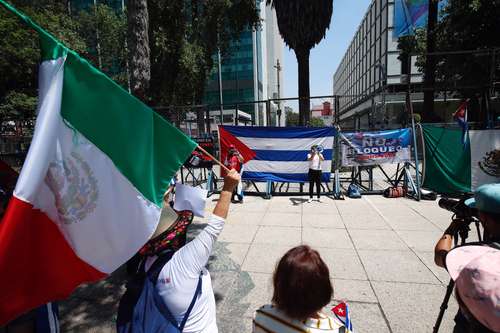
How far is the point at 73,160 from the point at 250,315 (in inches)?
102

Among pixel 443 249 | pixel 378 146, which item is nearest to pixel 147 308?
pixel 443 249

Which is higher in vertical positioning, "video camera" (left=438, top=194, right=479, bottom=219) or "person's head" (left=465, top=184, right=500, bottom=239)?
"person's head" (left=465, top=184, right=500, bottom=239)

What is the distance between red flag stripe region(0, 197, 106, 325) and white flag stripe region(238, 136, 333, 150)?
7.77 m

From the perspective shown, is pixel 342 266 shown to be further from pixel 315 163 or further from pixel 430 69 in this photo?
pixel 430 69

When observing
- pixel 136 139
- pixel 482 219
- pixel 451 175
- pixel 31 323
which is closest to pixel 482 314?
pixel 482 219

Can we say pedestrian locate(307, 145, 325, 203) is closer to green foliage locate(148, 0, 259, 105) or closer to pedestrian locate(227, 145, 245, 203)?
pedestrian locate(227, 145, 245, 203)

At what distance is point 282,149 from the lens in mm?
9227

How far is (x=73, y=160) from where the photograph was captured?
168cm

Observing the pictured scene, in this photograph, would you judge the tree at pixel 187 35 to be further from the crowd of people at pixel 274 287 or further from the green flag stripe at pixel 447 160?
the crowd of people at pixel 274 287

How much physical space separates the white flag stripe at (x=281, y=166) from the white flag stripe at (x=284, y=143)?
1.49ft

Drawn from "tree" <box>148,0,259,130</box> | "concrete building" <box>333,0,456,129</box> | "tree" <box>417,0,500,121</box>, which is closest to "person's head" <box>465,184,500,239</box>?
"tree" <box>417,0,500,121</box>

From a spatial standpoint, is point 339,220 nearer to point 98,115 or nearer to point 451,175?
point 451,175

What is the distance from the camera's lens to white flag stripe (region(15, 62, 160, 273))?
1.60m

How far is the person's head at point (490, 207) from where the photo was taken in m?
1.64
